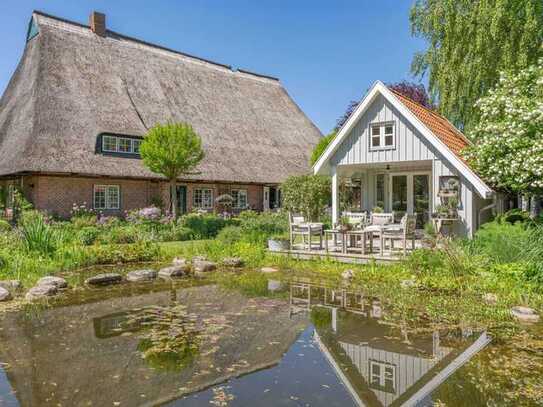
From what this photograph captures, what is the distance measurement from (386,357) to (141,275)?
658 centimetres

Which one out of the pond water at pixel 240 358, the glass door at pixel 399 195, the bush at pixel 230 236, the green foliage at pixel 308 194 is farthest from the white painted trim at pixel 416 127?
the pond water at pixel 240 358

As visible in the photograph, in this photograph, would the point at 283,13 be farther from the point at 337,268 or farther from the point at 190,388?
the point at 190,388

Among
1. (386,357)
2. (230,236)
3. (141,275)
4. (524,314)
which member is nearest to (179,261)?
(141,275)

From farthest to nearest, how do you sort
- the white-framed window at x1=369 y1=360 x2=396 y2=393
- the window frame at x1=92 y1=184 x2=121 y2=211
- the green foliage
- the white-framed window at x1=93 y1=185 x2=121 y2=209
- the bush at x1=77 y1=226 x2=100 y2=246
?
1. the white-framed window at x1=93 y1=185 x2=121 y2=209
2. the window frame at x1=92 y1=184 x2=121 y2=211
3. the green foliage
4. the bush at x1=77 y1=226 x2=100 y2=246
5. the white-framed window at x1=369 y1=360 x2=396 y2=393

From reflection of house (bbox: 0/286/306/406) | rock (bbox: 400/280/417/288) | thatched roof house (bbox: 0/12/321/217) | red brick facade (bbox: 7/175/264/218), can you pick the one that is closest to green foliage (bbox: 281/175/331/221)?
thatched roof house (bbox: 0/12/321/217)

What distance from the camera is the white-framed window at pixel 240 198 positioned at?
2536cm

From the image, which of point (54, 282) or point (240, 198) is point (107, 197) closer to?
point (240, 198)

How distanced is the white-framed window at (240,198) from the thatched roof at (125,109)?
55.5 inches

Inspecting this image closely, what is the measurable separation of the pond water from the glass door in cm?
769

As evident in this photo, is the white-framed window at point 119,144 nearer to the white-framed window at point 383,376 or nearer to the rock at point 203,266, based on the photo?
the rock at point 203,266

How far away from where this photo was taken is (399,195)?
1538 cm

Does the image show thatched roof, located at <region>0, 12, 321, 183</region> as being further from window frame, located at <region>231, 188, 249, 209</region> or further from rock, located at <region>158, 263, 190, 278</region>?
rock, located at <region>158, 263, 190, 278</region>

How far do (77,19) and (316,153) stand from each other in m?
15.1

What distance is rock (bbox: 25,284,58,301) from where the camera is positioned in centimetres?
850
